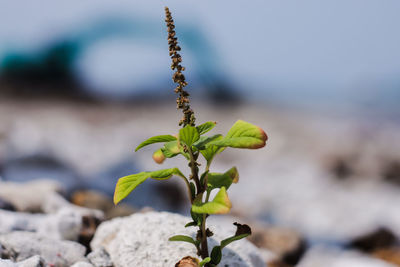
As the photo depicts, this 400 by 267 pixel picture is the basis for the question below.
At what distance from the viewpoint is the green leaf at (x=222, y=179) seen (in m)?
1.70

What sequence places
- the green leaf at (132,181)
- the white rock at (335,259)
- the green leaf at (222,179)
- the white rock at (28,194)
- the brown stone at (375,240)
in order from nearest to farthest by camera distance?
the green leaf at (132,181) → the green leaf at (222,179) → the white rock at (28,194) → the white rock at (335,259) → the brown stone at (375,240)

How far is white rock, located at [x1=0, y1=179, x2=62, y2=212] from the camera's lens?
11.7 feet

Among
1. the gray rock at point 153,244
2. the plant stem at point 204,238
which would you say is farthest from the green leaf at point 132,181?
the gray rock at point 153,244

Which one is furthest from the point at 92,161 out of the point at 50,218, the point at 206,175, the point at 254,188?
the point at 206,175

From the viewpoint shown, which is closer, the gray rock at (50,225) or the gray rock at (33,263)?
the gray rock at (33,263)

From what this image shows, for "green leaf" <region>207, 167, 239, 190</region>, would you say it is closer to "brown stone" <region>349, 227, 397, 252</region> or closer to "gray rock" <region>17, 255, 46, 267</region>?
"gray rock" <region>17, 255, 46, 267</region>

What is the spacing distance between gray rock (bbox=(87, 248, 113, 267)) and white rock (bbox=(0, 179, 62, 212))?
166 cm

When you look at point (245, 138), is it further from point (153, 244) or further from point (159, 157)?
point (153, 244)

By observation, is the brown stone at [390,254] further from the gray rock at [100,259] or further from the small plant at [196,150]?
the gray rock at [100,259]

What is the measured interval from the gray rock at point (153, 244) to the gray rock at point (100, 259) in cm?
3

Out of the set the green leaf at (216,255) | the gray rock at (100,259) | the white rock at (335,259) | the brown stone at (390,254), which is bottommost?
the white rock at (335,259)

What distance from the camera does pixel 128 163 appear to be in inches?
252

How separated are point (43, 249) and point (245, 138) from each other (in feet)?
5.21

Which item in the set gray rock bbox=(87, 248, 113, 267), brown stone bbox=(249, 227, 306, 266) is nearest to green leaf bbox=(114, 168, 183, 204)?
gray rock bbox=(87, 248, 113, 267)
